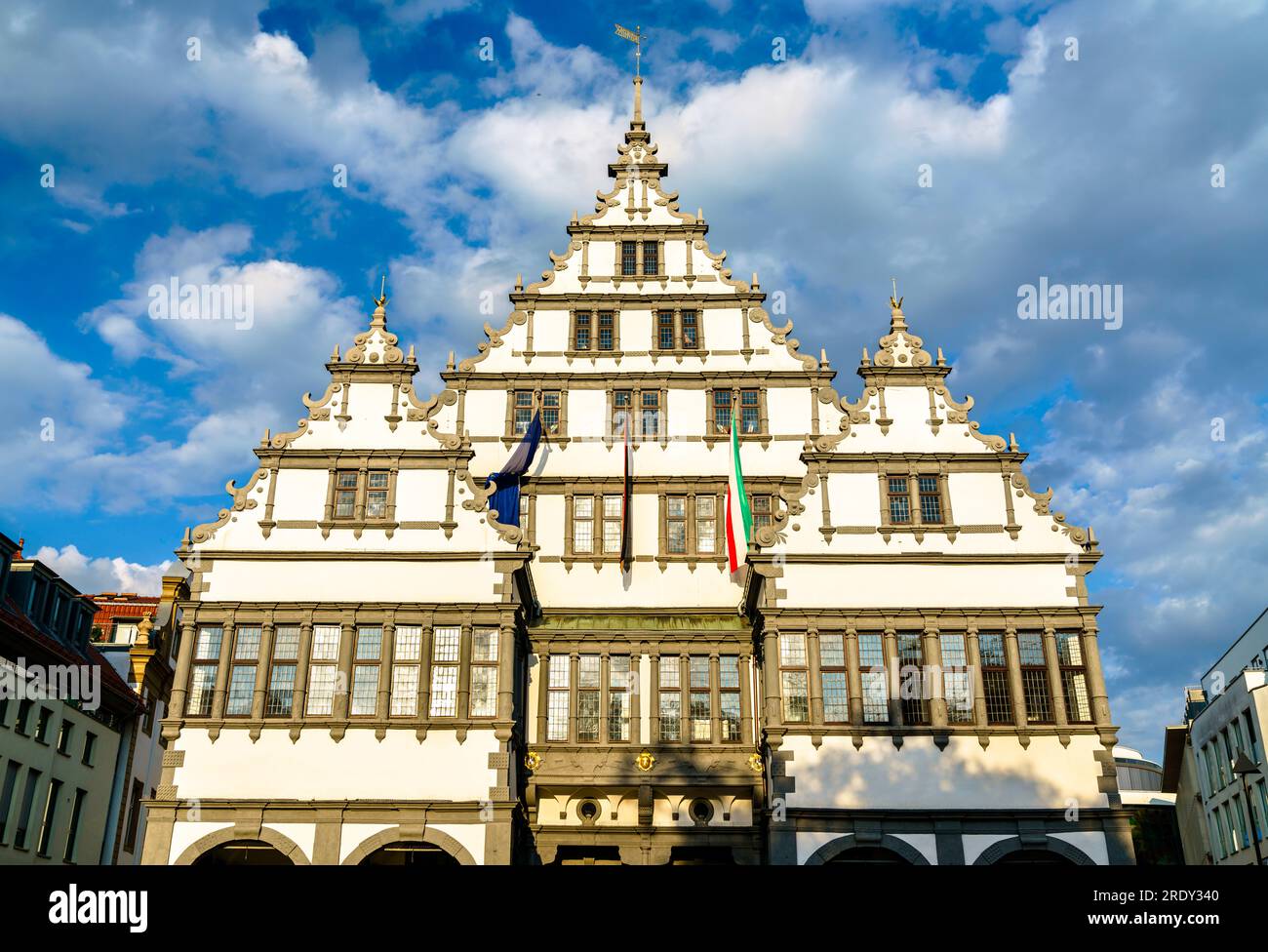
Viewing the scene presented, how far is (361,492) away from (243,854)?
9.46m

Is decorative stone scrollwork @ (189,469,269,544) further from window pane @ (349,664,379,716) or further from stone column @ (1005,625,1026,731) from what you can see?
stone column @ (1005,625,1026,731)

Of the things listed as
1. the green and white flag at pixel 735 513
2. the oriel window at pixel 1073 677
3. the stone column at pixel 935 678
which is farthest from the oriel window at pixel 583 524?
the oriel window at pixel 1073 677

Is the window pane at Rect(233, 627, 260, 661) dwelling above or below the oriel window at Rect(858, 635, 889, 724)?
above

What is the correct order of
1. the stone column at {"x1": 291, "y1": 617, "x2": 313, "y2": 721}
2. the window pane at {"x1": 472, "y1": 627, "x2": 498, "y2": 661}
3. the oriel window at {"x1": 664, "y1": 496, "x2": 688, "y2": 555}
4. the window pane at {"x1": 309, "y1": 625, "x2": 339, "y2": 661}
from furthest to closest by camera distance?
the oriel window at {"x1": 664, "y1": 496, "x2": 688, "y2": 555} → the window pane at {"x1": 309, "y1": 625, "x2": 339, "y2": 661} → the window pane at {"x1": 472, "y1": 627, "x2": 498, "y2": 661} → the stone column at {"x1": 291, "y1": 617, "x2": 313, "y2": 721}

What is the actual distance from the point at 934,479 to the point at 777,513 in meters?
4.33

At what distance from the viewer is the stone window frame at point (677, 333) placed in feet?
122

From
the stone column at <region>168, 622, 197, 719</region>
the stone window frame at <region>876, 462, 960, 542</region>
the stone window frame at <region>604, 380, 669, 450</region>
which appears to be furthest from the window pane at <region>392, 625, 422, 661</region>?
the stone window frame at <region>876, 462, 960, 542</region>

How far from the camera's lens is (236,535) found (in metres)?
32.0

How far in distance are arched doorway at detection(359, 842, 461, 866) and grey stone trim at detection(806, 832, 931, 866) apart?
8678 mm

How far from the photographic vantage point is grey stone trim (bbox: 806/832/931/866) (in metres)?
28.8

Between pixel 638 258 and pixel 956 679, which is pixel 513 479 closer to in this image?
pixel 638 258
